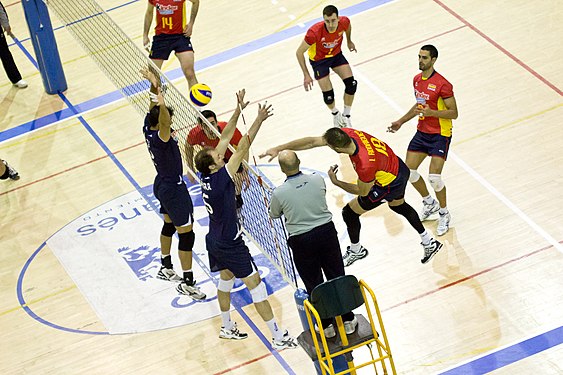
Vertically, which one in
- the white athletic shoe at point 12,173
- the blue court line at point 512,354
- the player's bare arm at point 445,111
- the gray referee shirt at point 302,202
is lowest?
the white athletic shoe at point 12,173

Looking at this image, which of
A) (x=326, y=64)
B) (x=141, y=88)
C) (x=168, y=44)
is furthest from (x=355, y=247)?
(x=141, y=88)

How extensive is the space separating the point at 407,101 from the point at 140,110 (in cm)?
405

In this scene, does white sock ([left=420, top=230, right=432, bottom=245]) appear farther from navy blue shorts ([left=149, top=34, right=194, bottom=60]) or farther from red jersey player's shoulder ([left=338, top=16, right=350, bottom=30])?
navy blue shorts ([left=149, top=34, right=194, bottom=60])

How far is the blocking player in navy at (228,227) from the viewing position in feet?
35.7

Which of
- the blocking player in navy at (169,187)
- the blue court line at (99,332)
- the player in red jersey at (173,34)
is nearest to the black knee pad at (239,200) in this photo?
the blocking player in navy at (169,187)

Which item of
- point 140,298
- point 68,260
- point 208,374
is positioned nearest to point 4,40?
point 68,260

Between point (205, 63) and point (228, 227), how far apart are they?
6.99 meters

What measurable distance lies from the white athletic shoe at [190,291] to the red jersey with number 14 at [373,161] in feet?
8.50

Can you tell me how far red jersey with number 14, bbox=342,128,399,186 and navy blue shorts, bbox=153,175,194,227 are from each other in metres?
2.07

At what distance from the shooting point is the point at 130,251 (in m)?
13.8

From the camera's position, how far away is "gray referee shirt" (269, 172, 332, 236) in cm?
1056

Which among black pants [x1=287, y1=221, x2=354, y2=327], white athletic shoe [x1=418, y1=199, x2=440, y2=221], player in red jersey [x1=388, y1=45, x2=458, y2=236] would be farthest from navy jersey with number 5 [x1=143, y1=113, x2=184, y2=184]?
white athletic shoe [x1=418, y1=199, x2=440, y2=221]

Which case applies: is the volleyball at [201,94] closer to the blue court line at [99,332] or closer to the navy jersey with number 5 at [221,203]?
the blue court line at [99,332]

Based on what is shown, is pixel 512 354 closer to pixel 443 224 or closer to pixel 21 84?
pixel 443 224
